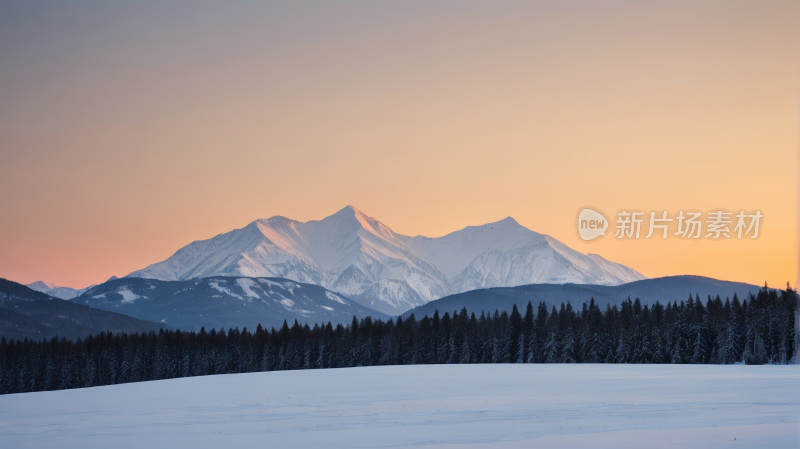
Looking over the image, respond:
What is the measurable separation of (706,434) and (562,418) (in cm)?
701

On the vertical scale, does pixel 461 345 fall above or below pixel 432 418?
above

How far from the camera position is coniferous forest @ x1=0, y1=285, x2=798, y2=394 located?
112812 millimetres

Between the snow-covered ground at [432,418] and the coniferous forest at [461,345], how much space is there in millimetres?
69525

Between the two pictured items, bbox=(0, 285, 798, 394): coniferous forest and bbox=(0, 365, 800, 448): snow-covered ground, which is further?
bbox=(0, 285, 798, 394): coniferous forest

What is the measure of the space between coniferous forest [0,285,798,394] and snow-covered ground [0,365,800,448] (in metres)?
69.5

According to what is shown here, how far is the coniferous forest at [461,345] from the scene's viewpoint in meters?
113

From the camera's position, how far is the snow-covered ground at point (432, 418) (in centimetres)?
2556

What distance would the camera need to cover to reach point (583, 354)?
407 feet

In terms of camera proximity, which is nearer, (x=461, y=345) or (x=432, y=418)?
(x=432, y=418)

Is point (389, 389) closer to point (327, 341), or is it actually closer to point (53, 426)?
point (53, 426)

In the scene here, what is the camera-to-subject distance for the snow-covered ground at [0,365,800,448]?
25.6m

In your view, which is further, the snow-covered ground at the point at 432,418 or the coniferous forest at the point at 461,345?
the coniferous forest at the point at 461,345

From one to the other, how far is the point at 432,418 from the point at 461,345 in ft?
370

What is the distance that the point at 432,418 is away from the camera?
32188mm
